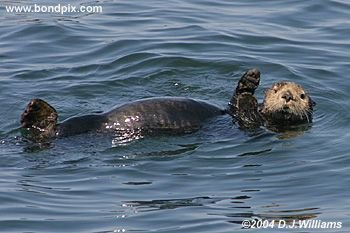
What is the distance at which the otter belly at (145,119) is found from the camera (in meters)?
9.11

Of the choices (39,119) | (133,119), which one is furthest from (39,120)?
(133,119)

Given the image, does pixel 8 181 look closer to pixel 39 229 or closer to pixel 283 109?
pixel 39 229

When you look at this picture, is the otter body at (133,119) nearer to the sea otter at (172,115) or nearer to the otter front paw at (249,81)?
the sea otter at (172,115)

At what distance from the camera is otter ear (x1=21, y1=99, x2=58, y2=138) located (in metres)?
8.95

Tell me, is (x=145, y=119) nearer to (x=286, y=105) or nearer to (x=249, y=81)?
(x=249, y=81)

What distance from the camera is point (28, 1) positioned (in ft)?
49.0

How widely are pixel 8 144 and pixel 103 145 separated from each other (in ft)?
2.73

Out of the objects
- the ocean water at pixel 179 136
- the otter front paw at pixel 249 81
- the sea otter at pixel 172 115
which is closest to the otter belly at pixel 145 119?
the sea otter at pixel 172 115

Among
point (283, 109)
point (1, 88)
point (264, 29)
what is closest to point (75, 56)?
point (1, 88)

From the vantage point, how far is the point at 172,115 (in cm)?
936

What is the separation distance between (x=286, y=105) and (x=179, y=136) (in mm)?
1128
